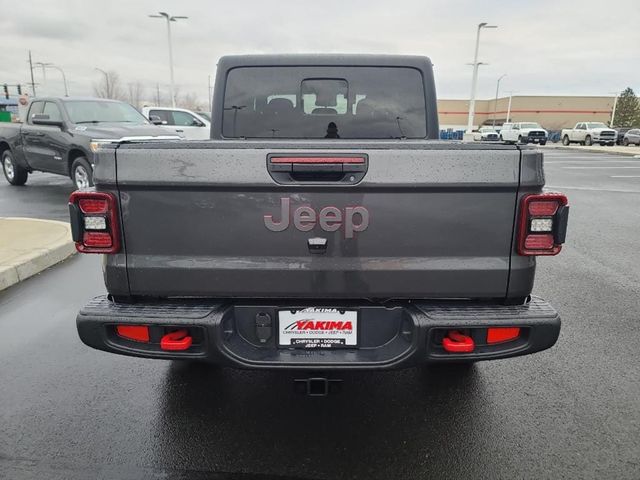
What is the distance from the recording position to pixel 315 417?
2.80 m

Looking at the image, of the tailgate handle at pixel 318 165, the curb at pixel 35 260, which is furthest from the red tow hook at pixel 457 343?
the curb at pixel 35 260

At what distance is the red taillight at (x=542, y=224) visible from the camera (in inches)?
87.4

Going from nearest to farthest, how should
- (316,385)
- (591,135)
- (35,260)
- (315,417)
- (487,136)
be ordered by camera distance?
1. (316,385)
2. (315,417)
3. (35,260)
4. (487,136)
5. (591,135)

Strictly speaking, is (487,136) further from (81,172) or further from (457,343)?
(457,343)

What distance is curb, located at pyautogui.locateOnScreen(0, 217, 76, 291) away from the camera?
16.0 ft

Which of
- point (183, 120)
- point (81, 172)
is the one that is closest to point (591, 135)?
point (183, 120)

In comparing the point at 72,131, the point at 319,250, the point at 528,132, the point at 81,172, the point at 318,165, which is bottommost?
the point at 81,172

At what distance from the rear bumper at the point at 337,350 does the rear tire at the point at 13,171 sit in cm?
1144

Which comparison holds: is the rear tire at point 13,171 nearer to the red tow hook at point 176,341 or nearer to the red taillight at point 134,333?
the red taillight at point 134,333

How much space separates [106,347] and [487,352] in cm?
188

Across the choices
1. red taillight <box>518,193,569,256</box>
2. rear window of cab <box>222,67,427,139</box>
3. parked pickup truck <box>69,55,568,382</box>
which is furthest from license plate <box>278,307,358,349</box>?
rear window of cab <box>222,67,427,139</box>

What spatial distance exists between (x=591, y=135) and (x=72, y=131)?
42291mm

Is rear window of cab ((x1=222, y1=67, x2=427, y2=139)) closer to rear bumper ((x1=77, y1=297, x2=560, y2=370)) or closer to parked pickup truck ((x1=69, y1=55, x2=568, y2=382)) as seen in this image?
parked pickup truck ((x1=69, y1=55, x2=568, y2=382))

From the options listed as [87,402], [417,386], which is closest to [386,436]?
[417,386]
